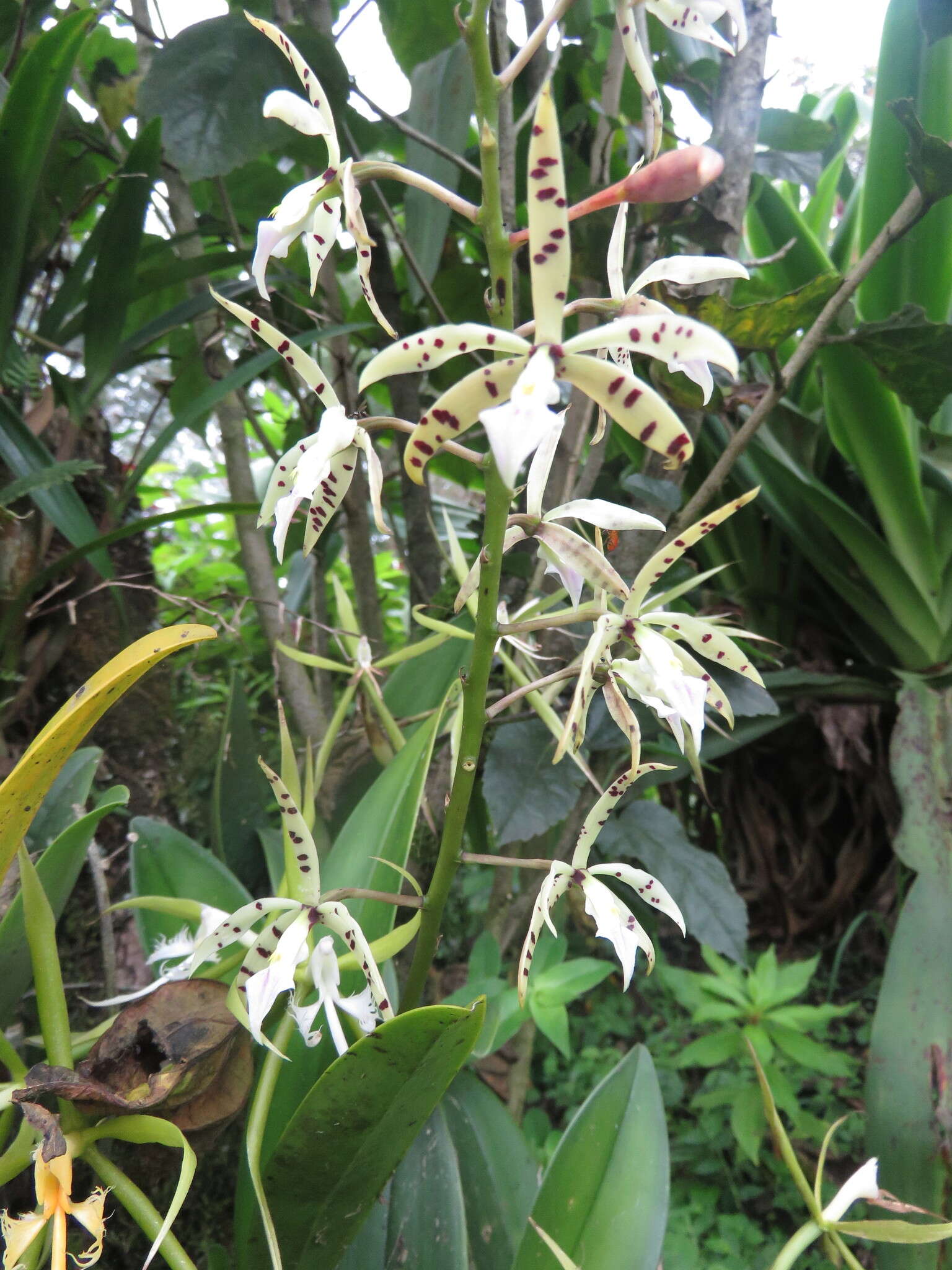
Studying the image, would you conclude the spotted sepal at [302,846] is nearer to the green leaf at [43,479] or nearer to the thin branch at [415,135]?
the green leaf at [43,479]

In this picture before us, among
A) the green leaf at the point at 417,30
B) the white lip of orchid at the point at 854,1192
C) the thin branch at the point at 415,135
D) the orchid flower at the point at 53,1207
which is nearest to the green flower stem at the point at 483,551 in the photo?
the orchid flower at the point at 53,1207

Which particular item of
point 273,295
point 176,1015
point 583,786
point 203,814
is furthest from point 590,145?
point 176,1015

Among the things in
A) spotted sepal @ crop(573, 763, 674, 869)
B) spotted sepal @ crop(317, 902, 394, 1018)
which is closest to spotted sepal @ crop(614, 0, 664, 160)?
spotted sepal @ crop(573, 763, 674, 869)

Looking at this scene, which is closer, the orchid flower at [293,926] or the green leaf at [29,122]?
the orchid flower at [293,926]

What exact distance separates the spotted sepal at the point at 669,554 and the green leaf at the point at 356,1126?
0.81 feet

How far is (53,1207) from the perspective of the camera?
0.45 m

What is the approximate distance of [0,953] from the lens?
0.62 metres

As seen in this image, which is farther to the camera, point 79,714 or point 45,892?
point 45,892

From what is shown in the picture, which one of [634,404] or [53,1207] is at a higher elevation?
[634,404]

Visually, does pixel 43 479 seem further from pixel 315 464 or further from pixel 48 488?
pixel 315 464

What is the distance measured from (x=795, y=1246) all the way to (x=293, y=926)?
1.37 feet

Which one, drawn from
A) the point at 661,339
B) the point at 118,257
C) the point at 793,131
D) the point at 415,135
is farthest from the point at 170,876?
the point at 793,131

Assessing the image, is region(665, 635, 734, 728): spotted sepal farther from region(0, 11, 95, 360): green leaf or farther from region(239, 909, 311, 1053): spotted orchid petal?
region(0, 11, 95, 360): green leaf

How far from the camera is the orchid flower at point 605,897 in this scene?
50 centimetres
